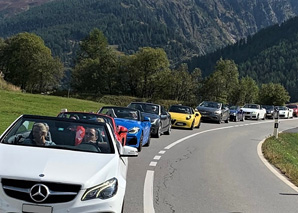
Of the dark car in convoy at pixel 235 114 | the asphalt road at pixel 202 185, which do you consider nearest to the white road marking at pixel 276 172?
the asphalt road at pixel 202 185

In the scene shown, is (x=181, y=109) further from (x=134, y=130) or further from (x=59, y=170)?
(x=59, y=170)

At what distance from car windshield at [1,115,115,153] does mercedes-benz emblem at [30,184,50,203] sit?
129 cm

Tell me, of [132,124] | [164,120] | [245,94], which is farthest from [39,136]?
[245,94]

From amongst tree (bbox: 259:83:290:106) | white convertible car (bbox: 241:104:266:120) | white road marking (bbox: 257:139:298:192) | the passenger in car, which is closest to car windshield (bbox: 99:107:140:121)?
white road marking (bbox: 257:139:298:192)

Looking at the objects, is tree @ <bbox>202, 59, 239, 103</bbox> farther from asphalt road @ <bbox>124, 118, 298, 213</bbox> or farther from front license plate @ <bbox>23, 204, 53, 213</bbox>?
front license plate @ <bbox>23, 204, 53, 213</bbox>

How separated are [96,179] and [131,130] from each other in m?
8.50

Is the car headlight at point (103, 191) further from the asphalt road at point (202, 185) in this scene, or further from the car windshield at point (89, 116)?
the car windshield at point (89, 116)

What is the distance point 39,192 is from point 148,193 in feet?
11.6

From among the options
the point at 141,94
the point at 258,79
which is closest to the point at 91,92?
the point at 141,94

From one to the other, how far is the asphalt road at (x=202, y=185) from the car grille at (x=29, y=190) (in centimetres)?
200

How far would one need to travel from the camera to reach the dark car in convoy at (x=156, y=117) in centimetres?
1880

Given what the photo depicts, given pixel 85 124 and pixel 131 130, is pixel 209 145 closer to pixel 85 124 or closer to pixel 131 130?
pixel 131 130

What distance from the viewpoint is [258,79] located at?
7731 inches

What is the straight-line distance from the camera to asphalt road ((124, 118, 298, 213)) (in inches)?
289
